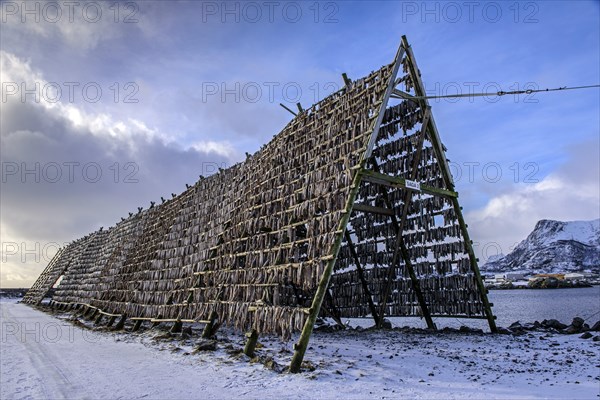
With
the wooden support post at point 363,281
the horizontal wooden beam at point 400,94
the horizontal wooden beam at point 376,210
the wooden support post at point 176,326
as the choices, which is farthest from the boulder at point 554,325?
the wooden support post at point 176,326

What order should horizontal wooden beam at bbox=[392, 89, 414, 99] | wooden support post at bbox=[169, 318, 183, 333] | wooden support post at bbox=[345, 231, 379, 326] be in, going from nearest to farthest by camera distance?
horizontal wooden beam at bbox=[392, 89, 414, 99], wooden support post at bbox=[169, 318, 183, 333], wooden support post at bbox=[345, 231, 379, 326]

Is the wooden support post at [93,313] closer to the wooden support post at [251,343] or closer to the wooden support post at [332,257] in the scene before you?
the wooden support post at [251,343]

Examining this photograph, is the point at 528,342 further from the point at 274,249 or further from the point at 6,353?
the point at 6,353

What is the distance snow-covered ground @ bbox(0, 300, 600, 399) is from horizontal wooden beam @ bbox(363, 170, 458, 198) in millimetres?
4115

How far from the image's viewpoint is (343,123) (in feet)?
34.7

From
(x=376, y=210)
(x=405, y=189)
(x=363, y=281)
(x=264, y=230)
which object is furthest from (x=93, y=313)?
(x=405, y=189)

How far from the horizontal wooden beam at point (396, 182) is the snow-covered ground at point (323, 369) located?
412 centimetres

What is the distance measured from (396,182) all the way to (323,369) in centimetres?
510

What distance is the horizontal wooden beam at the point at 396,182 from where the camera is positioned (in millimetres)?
9575

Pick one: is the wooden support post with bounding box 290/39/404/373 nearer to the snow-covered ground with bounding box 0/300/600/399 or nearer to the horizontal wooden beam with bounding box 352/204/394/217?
the snow-covered ground with bounding box 0/300/600/399

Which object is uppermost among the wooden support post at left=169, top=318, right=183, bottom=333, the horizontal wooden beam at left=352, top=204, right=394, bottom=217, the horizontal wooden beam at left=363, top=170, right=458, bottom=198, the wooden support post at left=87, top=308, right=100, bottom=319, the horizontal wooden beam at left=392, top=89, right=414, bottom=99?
the horizontal wooden beam at left=392, top=89, right=414, bottom=99

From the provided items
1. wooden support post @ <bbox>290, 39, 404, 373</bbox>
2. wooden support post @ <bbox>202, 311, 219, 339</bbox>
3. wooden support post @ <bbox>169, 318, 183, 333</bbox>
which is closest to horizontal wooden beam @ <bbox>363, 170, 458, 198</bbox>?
wooden support post @ <bbox>290, 39, 404, 373</bbox>

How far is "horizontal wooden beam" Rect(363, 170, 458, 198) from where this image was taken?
9575 millimetres

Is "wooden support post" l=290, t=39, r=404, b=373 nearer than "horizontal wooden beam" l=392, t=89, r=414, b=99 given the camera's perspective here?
Yes
